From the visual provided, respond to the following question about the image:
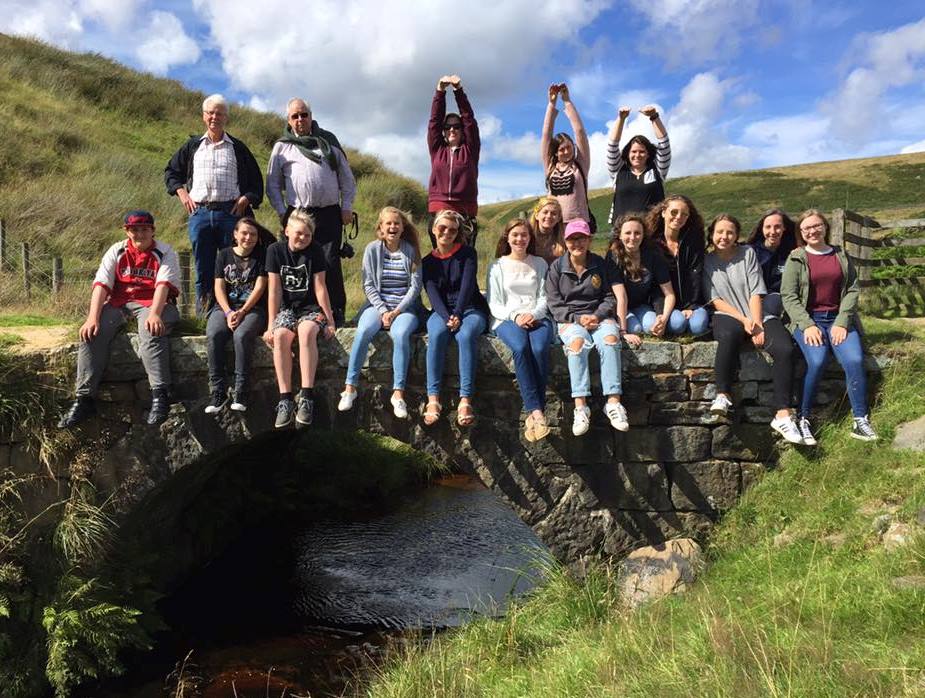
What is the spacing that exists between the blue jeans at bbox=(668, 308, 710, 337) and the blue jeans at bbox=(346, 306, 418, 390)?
210 centimetres

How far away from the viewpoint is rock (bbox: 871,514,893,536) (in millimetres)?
4262

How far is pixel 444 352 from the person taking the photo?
5.19 meters

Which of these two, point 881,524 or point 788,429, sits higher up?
point 788,429

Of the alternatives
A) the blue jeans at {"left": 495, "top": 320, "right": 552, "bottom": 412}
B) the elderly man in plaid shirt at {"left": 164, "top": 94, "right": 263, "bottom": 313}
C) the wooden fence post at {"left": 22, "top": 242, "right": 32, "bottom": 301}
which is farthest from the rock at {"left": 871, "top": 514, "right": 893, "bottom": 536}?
the wooden fence post at {"left": 22, "top": 242, "right": 32, "bottom": 301}

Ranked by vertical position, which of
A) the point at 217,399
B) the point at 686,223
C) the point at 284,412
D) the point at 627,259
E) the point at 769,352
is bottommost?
the point at 284,412

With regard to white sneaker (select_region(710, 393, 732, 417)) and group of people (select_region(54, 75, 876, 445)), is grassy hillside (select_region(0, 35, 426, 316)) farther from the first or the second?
white sneaker (select_region(710, 393, 732, 417))

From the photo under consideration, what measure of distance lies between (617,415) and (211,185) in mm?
4045

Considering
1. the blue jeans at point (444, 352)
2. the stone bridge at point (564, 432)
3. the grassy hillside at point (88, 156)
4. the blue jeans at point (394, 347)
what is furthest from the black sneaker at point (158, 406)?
the grassy hillside at point (88, 156)

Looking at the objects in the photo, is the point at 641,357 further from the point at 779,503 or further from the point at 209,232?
the point at 209,232

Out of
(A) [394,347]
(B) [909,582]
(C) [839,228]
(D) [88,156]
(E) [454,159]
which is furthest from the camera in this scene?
(D) [88,156]

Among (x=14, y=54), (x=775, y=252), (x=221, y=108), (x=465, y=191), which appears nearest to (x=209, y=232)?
(x=221, y=108)

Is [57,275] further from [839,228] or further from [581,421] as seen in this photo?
[839,228]

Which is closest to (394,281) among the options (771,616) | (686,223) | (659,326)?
(659,326)

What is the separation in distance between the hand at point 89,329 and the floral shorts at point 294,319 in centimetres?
138
